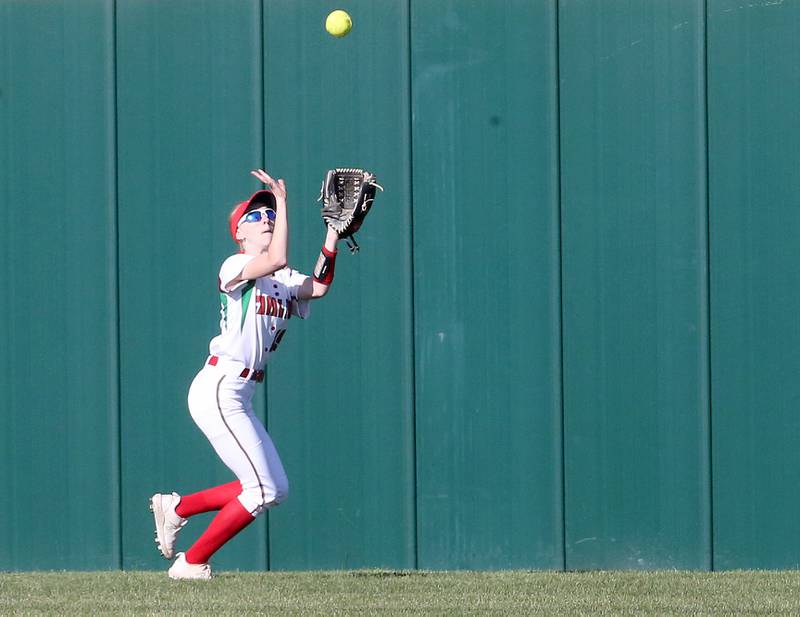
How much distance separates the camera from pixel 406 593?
7.05m

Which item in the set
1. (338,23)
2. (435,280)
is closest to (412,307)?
(435,280)

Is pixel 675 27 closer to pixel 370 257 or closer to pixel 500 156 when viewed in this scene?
pixel 500 156

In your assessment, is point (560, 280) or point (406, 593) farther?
point (560, 280)

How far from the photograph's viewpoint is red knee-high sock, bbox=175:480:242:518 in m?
7.46

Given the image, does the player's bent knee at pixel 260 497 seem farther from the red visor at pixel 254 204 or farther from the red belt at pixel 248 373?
the red visor at pixel 254 204

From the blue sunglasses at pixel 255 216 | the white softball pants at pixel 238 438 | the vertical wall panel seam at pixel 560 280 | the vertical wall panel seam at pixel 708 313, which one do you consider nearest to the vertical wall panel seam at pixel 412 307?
the vertical wall panel seam at pixel 560 280

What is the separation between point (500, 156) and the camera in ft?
27.8

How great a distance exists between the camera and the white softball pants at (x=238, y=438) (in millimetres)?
7188

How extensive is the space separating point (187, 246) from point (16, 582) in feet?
6.72

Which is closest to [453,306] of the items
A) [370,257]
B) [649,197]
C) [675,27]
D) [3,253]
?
[370,257]

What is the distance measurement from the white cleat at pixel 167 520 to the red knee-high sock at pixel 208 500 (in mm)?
40

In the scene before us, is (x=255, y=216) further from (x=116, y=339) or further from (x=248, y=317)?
(x=116, y=339)

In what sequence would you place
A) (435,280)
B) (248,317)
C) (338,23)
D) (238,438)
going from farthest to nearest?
(435,280) < (338,23) < (248,317) < (238,438)

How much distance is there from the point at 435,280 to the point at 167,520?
2.02m
